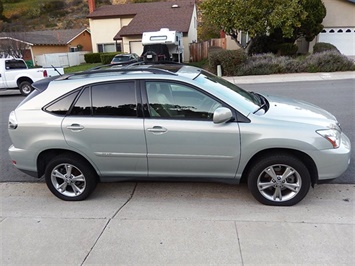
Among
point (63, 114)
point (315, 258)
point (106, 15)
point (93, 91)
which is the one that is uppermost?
point (106, 15)

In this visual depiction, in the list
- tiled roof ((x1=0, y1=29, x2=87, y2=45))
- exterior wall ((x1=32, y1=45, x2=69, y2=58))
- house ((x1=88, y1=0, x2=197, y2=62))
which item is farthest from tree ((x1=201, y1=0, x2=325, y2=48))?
exterior wall ((x1=32, y1=45, x2=69, y2=58))

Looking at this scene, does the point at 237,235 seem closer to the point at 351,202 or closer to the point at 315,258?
the point at 315,258

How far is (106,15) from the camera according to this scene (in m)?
28.8

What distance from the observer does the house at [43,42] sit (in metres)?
30.1

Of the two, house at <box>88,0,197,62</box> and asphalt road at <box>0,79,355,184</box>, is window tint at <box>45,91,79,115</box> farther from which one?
house at <box>88,0,197,62</box>

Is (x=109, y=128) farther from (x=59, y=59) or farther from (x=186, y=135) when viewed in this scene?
(x=59, y=59)

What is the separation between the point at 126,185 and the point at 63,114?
4.31ft

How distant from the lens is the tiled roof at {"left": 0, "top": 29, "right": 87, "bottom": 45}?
104 ft

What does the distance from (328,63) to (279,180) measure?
13.8m

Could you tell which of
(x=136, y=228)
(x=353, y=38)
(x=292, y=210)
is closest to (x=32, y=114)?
(x=136, y=228)

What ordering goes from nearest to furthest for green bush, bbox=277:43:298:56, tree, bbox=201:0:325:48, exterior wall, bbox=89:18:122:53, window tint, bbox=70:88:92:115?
window tint, bbox=70:88:92:115 → tree, bbox=201:0:325:48 → green bush, bbox=277:43:298:56 → exterior wall, bbox=89:18:122:53

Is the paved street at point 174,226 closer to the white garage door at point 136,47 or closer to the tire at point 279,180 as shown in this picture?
the tire at point 279,180

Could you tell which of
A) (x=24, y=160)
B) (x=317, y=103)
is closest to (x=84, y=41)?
(x=317, y=103)

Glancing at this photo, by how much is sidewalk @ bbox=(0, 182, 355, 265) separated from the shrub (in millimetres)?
12834
